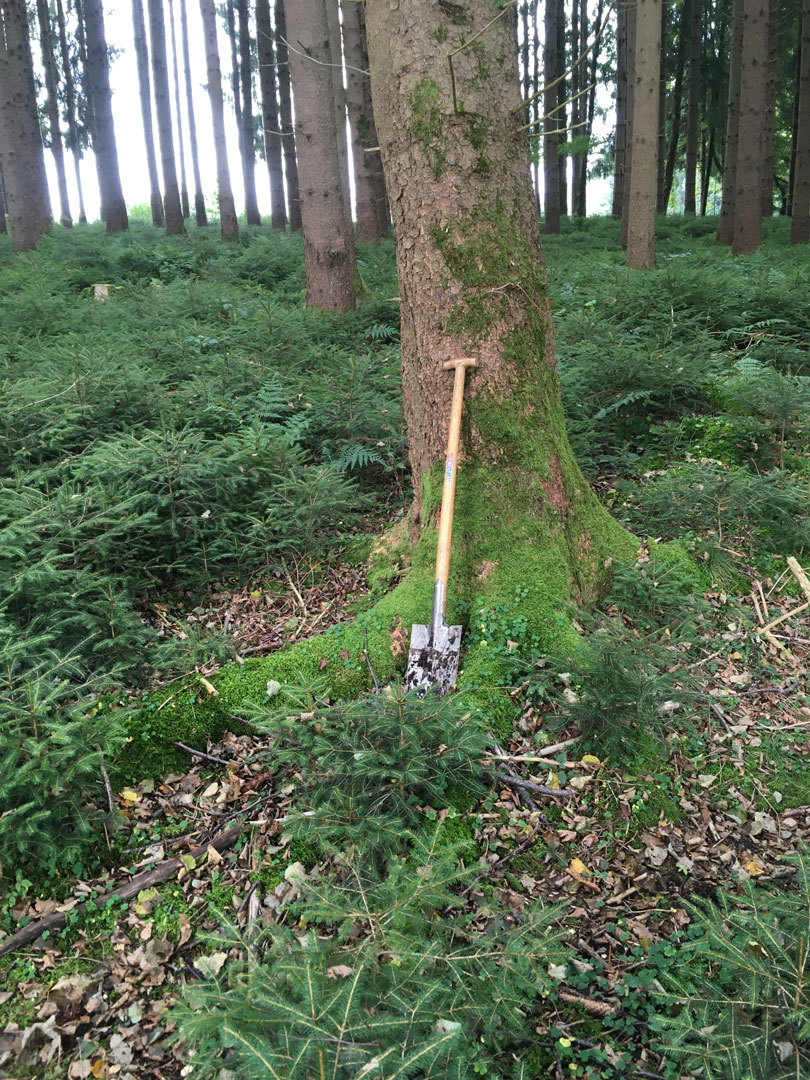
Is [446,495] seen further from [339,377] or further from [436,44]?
[339,377]

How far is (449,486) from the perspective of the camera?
142 inches

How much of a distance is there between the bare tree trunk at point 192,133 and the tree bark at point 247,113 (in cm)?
172

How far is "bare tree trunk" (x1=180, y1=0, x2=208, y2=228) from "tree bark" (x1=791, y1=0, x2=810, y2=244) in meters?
17.6

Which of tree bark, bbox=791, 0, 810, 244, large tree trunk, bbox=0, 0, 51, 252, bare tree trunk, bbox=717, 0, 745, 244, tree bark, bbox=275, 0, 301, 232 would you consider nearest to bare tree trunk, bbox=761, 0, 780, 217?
tree bark, bbox=791, 0, 810, 244

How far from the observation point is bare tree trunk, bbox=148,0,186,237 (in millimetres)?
18062

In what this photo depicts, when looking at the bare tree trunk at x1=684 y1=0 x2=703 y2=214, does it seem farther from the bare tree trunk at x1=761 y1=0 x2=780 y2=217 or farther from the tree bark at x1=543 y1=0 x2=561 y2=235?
the bare tree trunk at x1=761 y1=0 x2=780 y2=217

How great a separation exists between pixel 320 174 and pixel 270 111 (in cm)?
1223

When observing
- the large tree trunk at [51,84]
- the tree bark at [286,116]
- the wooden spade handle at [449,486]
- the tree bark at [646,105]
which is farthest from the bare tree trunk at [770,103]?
the large tree trunk at [51,84]

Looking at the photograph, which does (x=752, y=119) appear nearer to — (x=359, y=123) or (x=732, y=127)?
(x=732, y=127)

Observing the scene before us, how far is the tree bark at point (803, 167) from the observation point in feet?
44.4

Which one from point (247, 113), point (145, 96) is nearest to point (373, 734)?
point (247, 113)

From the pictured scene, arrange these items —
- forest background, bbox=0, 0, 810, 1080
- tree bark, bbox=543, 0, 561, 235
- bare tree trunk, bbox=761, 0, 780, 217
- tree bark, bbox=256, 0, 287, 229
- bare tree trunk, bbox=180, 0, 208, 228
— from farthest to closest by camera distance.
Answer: bare tree trunk, bbox=180, 0, 208, 228 < tree bark, bbox=543, 0, 561, 235 < tree bark, bbox=256, 0, 287, 229 < bare tree trunk, bbox=761, 0, 780, 217 < forest background, bbox=0, 0, 810, 1080

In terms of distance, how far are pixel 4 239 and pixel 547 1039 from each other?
18959mm

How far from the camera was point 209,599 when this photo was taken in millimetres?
4547
